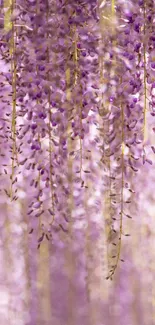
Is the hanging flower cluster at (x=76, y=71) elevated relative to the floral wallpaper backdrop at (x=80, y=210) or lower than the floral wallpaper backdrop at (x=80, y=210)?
elevated

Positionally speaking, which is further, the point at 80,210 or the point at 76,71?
the point at 80,210

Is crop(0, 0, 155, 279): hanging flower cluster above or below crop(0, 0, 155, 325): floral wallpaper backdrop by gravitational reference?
above

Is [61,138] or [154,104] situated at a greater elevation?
[154,104]

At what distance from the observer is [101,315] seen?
6.71 ft

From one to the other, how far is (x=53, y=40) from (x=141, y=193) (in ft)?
2.13

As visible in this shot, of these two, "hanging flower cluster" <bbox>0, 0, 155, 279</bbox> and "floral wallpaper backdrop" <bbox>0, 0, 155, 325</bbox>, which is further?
"floral wallpaper backdrop" <bbox>0, 0, 155, 325</bbox>

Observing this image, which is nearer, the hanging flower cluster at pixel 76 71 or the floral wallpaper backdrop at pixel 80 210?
the hanging flower cluster at pixel 76 71

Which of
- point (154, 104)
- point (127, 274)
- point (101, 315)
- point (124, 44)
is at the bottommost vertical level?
point (101, 315)

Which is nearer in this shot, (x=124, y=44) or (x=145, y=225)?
(x=124, y=44)

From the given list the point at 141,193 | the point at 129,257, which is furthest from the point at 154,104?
the point at 129,257

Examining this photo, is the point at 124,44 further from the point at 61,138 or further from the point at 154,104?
the point at 61,138

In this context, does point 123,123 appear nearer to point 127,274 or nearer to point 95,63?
point 95,63

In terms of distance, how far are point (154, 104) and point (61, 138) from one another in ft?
0.89

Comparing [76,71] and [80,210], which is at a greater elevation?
[76,71]
